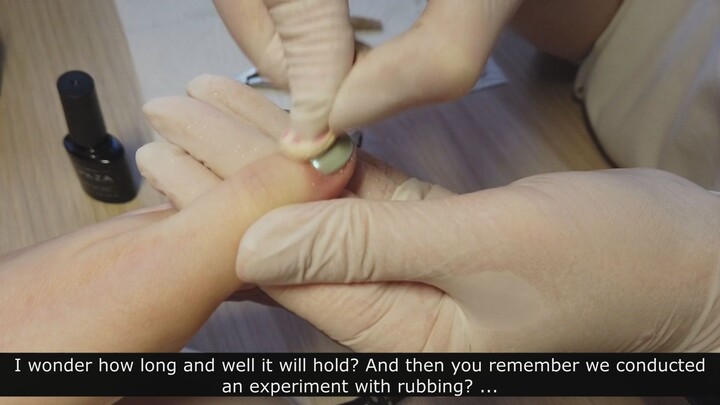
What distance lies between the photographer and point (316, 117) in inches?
20.2

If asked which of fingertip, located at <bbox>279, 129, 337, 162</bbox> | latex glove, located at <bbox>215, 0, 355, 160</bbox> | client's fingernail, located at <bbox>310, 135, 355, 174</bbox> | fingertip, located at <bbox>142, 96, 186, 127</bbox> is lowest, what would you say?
client's fingernail, located at <bbox>310, 135, 355, 174</bbox>

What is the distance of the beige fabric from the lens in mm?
677

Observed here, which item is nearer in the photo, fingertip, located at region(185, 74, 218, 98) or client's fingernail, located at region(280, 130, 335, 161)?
client's fingernail, located at region(280, 130, 335, 161)

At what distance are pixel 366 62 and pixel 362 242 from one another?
14 centimetres

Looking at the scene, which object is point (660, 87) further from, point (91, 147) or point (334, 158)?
point (91, 147)

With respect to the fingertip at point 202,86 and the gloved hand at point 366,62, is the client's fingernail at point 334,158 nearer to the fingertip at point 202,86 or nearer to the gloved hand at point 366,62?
the gloved hand at point 366,62

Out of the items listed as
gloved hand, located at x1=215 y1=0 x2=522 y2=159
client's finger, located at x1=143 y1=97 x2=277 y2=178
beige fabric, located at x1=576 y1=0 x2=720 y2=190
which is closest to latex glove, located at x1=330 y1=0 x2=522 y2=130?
gloved hand, located at x1=215 y1=0 x2=522 y2=159

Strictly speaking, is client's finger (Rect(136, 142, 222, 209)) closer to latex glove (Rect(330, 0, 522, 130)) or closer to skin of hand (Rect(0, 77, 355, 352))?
skin of hand (Rect(0, 77, 355, 352))

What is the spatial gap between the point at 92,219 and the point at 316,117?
36 cm
